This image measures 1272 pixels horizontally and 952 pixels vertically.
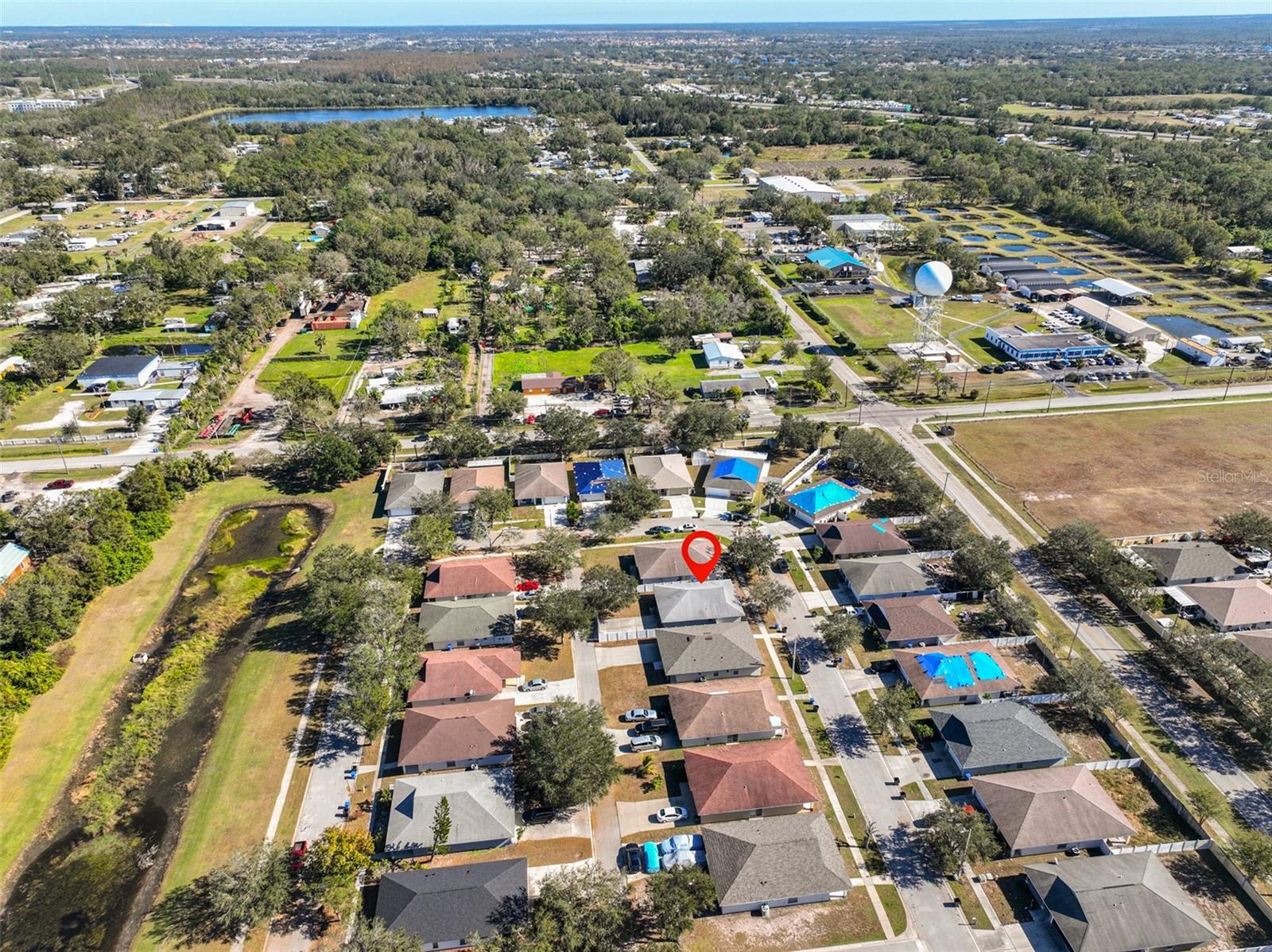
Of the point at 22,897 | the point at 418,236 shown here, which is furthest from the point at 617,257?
the point at 22,897

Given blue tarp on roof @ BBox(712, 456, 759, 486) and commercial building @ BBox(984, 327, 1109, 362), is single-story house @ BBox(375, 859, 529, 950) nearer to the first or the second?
blue tarp on roof @ BBox(712, 456, 759, 486)

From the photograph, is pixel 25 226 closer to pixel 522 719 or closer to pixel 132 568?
pixel 132 568

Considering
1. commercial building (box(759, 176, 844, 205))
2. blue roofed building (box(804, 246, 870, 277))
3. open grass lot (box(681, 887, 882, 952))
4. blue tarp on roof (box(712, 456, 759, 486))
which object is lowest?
open grass lot (box(681, 887, 882, 952))

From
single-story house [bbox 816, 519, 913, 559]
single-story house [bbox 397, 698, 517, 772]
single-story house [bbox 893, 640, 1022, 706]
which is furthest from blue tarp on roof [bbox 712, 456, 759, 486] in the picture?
single-story house [bbox 397, 698, 517, 772]

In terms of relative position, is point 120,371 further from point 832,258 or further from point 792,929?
point 832,258

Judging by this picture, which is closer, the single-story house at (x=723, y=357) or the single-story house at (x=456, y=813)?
the single-story house at (x=456, y=813)

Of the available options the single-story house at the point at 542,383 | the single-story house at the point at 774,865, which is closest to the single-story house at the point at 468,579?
the single-story house at the point at 774,865

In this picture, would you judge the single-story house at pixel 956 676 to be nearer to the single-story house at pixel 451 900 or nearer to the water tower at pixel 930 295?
the single-story house at pixel 451 900

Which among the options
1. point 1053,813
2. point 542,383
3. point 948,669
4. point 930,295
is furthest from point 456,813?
point 930,295
